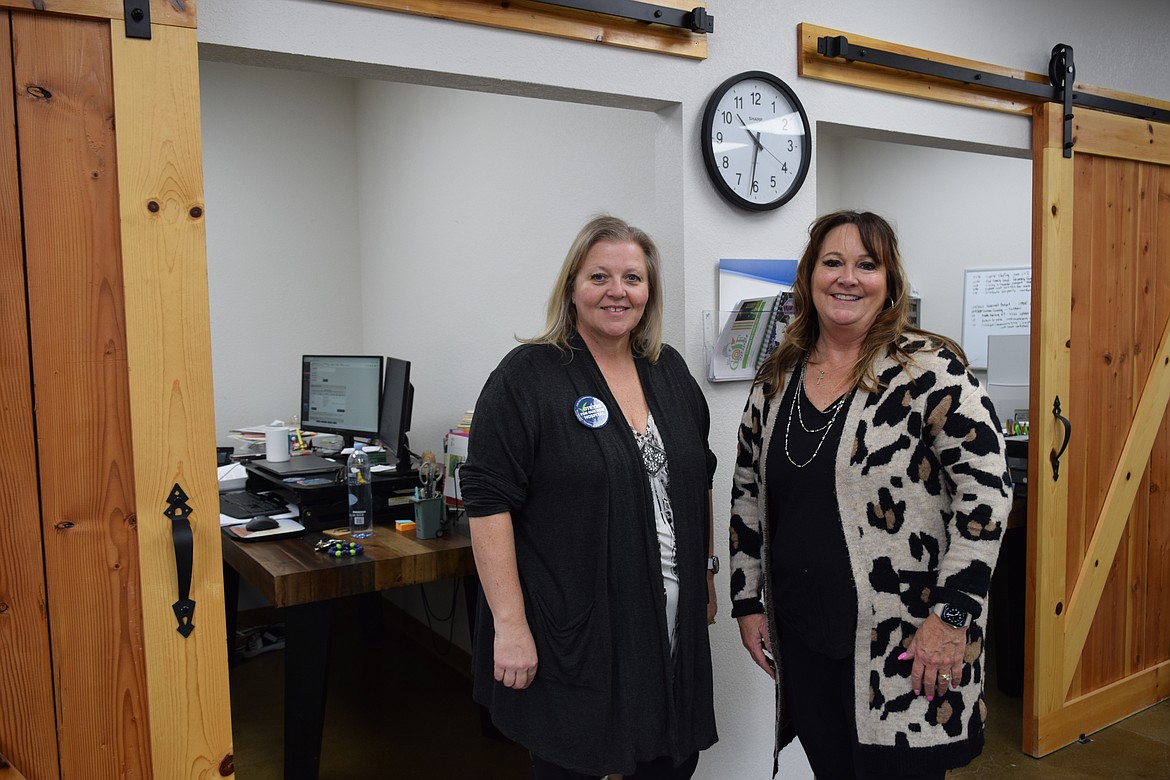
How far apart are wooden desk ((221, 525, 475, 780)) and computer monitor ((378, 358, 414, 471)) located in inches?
27.9

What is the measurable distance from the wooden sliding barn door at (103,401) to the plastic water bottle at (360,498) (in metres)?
1.00

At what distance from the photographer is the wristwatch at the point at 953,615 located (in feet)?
5.07

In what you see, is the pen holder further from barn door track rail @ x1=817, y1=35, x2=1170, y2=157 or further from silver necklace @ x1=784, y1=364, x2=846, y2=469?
barn door track rail @ x1=817, y1=35, x2=1170, y2=157

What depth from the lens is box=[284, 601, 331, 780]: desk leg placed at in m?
2.39

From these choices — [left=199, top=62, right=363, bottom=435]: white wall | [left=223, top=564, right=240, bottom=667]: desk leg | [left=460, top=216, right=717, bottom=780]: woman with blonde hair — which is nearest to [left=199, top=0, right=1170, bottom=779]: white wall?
[left=460, top=216, right=717, bottom=780]: woman with blonde hair

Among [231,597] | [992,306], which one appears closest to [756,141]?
[992,306]

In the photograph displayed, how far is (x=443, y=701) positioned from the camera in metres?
3.42

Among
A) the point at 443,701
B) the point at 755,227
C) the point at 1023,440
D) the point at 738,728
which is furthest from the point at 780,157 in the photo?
the point at 443,701

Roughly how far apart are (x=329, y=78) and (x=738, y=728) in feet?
12.4

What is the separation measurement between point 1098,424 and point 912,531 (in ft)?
5.65

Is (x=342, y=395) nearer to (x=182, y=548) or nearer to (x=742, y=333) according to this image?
(x=742, y=333)

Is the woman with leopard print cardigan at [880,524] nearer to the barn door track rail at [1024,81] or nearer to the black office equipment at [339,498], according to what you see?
the barn door track rail at [1024,81]

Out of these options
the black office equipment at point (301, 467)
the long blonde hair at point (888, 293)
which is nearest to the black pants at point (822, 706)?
the long blonde hair at point (888, 293)

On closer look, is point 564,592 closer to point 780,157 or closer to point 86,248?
point 86,248
